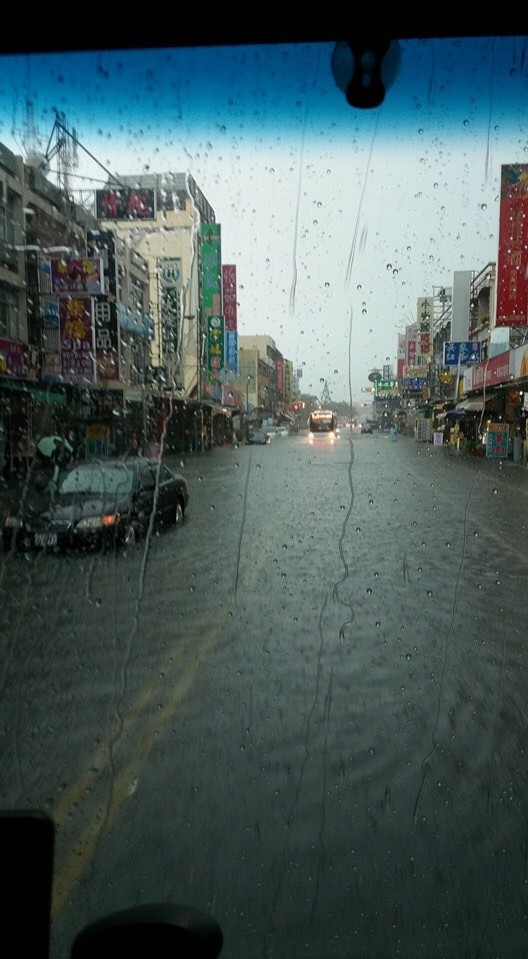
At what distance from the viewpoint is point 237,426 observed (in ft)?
29.2

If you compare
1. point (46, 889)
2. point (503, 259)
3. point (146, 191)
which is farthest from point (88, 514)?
point (503, 259)

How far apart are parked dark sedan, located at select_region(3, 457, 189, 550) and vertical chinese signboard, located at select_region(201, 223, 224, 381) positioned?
98 centimetres

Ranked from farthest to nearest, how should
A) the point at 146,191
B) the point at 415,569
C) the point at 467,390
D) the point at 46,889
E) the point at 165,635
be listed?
the point at 467,390, the point at 415,569, the point at 165,635, the point at 146,191, the point at 46,889

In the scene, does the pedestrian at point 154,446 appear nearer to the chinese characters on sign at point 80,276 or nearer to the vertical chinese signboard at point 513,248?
the chinese characters on sign at point 80,276

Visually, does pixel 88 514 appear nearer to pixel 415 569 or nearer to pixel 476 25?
pixel 415 569

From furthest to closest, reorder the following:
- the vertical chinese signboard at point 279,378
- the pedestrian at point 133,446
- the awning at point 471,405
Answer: the awning at point 471,405
the vertical chinese signboard at point 279,378
the pedestrian at point 133,446

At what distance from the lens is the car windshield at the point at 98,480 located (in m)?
6.69

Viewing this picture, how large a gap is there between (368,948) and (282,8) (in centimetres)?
376

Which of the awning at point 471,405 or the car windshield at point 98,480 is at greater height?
the awning at point 471,405

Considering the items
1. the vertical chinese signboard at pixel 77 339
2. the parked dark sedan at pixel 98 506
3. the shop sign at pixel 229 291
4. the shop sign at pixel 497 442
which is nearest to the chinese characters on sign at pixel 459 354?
→ the shop sign at pixel 497 442

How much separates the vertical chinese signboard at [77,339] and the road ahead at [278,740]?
1.11m

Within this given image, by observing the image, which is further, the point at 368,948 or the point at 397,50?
the point at 397,50

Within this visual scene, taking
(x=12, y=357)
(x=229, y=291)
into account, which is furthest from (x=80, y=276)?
(x=12, y=357)

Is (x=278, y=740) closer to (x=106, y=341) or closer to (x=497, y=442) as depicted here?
(x=106, y=341)
